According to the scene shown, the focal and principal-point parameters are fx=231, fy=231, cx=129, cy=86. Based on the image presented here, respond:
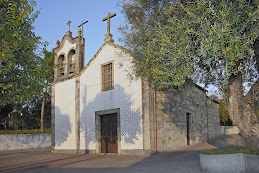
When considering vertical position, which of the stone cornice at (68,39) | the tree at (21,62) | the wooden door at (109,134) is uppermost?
the stone cornice at (68,39)

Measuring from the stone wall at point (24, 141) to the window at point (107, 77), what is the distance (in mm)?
13777

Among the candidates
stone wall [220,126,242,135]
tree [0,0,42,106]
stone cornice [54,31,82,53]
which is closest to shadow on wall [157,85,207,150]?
tree [0,0,42,106]

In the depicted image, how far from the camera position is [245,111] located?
6.77m

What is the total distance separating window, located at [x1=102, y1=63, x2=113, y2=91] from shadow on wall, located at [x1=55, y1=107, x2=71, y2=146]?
13.0 ft

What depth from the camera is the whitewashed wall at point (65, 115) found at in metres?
15.1

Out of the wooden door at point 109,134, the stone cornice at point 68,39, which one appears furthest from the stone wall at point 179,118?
the stone cornice at point 68,39

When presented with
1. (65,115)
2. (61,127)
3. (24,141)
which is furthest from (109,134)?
(24,141)

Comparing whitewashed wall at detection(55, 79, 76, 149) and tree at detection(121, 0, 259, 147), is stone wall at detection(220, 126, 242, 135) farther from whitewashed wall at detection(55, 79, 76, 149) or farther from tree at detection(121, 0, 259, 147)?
tree at detection(121, 0, 259, 147)

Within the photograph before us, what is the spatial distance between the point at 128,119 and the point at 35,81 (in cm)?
547

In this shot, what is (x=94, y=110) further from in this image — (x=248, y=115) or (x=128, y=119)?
(x=248, y=115)

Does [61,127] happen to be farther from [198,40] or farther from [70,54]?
[198,40]

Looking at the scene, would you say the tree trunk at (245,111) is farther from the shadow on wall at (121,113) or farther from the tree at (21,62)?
the tree at (21,62)

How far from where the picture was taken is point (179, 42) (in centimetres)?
702

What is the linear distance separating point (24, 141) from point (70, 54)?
1183 centimetres
